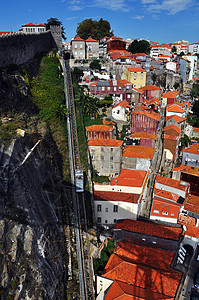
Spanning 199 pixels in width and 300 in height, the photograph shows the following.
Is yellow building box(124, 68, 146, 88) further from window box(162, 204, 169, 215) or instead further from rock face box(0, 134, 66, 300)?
rock face box(0, 134, 66, 300)

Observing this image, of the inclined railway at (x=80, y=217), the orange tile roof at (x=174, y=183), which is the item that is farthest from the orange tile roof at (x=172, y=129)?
the inclined railway at (x=80, y=217)

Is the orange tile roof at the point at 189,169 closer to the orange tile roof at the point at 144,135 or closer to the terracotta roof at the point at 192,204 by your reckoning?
the terracotta roof at the point at 192,204

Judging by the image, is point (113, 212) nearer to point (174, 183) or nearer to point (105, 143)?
point (105, 143)

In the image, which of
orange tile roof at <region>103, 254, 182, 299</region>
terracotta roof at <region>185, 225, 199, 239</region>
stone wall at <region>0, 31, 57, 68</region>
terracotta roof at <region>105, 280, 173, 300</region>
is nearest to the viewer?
terracotta roof at <region>105, 280, 173, 300</region>

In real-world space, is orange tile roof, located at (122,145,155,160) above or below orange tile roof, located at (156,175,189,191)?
above

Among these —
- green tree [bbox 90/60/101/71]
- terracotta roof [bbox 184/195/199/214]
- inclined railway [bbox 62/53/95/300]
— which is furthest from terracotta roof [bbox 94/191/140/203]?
green tree [bbox 90/60/101/71]

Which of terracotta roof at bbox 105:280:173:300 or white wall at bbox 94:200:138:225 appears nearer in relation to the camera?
terracotta roof at bbox 105:280:173:300

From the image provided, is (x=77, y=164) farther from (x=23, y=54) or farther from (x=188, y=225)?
(x=23, y=54)
